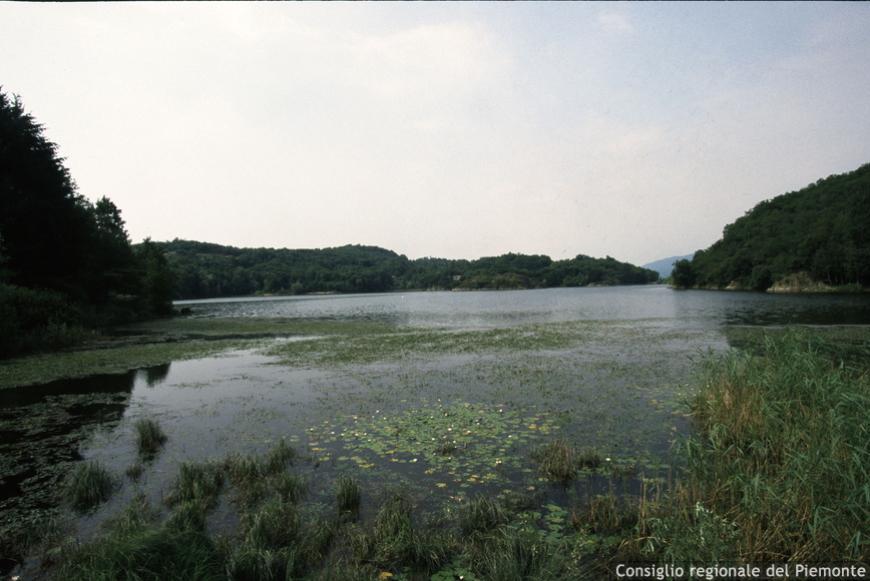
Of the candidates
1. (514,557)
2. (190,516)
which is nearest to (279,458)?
(190,516)

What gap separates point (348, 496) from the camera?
7.17 meters

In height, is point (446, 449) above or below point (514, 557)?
below

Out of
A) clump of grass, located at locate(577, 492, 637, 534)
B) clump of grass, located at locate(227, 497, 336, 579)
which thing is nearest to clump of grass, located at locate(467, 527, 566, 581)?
clump of grass, located at locate(577, 492, 637, 534)

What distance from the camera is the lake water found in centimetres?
812

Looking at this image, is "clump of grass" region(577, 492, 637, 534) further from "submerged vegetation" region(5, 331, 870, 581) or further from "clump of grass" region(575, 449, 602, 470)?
"clump of grass" region(575, 449, 602, 470)

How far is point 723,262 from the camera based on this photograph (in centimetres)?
11788

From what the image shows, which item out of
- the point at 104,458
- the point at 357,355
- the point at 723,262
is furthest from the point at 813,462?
the point at 723,262

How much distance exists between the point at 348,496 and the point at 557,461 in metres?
3.81

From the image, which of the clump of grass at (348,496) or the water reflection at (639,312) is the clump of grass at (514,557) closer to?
the clump of grass at (348,496)

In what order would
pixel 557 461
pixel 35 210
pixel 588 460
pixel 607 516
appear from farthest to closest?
pixel 35 210 → pixel 588 460 → pixel 557 461 → pixel 607 516

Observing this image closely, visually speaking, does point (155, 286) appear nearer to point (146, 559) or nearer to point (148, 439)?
point (148, 439)

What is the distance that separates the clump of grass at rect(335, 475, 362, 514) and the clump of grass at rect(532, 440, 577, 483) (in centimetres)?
341

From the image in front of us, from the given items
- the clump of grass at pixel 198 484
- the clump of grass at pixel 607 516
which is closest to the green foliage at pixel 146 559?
the clump of grass at pixel 198 484

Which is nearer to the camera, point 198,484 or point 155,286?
point 198,484
